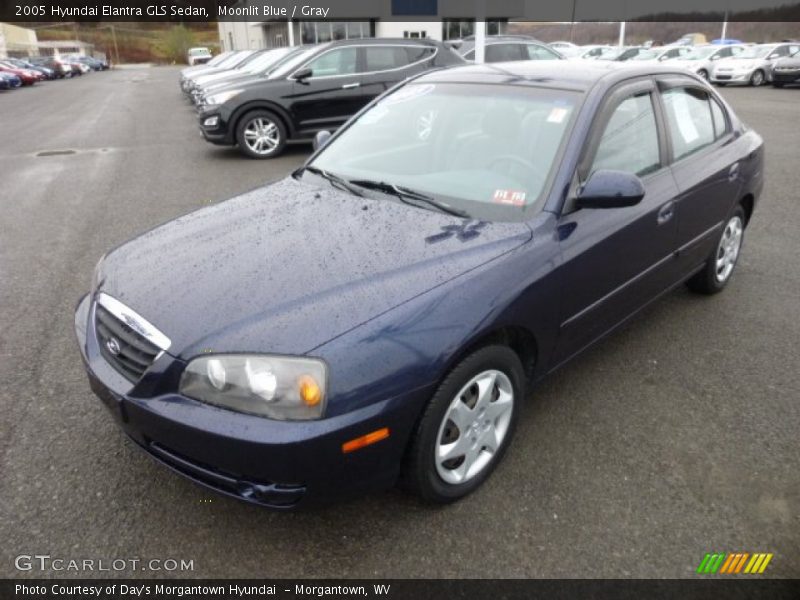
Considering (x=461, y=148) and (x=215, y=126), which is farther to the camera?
(x=215, y=126)

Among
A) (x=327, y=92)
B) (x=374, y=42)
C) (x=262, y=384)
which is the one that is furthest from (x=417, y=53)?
(x=262, y=384)

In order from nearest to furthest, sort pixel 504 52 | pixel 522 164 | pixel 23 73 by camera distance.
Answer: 1. pixel 522 164
2. pixel 504 52
3. pixel 23 73

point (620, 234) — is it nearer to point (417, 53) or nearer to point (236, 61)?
point (417, 53)

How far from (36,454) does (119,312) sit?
0.95 meters

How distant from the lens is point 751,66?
73.6 feet

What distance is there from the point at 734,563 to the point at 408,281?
5.15 feet

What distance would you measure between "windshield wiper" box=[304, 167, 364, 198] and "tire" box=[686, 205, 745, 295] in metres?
2.53

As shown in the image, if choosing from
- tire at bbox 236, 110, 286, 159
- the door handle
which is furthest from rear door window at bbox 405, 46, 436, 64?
the door handle

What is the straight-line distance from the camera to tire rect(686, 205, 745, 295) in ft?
13.8

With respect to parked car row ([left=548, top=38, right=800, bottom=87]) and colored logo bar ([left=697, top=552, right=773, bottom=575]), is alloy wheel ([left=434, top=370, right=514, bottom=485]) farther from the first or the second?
parked car row ([left=548, top=38, right=800, bottom=87])

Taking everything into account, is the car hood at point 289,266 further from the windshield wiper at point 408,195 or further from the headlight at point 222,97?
the headlight at point 222,97

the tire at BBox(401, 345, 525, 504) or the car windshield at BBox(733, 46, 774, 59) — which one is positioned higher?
→ the car windshield at BBox(733, 46, 774, 59)

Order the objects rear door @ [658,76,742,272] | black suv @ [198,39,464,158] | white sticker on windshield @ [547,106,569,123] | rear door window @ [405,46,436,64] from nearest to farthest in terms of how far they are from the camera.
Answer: white sticker on windshield @ [547,106,569,123] < rear door @ [658,76,742,272] < black suv @ [198,39,464,158] < rear door window @ [405,46,436,64]

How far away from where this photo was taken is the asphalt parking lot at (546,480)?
2268 mm
